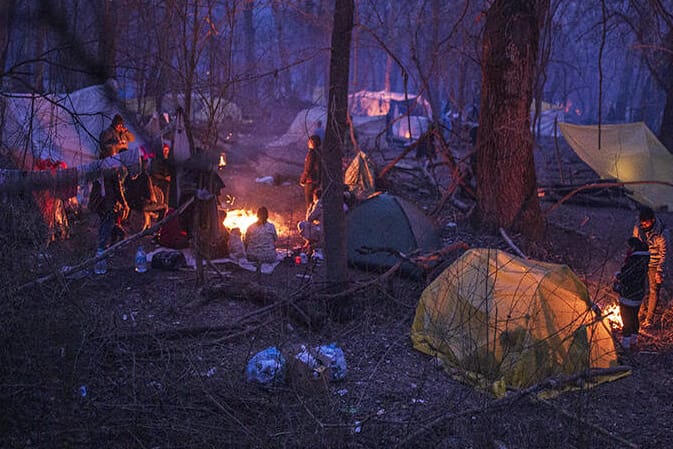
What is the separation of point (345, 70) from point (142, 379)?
377 centimetres

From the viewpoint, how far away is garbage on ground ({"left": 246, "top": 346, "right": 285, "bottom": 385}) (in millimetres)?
5195

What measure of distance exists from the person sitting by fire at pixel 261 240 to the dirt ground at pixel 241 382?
73 cm

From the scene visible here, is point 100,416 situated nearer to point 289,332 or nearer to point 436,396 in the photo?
point 289,332

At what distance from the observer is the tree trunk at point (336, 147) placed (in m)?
6.76

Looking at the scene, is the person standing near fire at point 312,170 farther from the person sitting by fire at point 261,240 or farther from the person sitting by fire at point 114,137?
the person sitting by fire at point 114,137

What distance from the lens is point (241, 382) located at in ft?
17.0

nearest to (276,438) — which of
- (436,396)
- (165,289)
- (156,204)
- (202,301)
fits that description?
(436,396)

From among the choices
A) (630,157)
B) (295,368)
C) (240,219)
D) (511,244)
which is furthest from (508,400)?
(630,157)

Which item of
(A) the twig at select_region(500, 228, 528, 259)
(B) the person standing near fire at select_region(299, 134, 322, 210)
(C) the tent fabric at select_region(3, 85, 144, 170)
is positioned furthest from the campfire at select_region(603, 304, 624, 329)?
(C) the tent fabric at select_region(3, 85, 144, 170)

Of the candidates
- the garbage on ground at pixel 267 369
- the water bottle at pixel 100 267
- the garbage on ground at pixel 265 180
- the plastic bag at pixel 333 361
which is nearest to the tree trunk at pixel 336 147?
the plastic bag at pixel 333 361

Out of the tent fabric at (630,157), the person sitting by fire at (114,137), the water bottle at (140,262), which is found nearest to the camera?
the water bottle at (140,262)

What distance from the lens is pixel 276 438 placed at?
4359mm

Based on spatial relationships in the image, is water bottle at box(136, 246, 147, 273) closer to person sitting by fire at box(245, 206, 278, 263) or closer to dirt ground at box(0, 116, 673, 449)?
dirt ground at box(0, 116, 673, 449)

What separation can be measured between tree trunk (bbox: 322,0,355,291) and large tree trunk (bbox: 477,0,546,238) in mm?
3723
